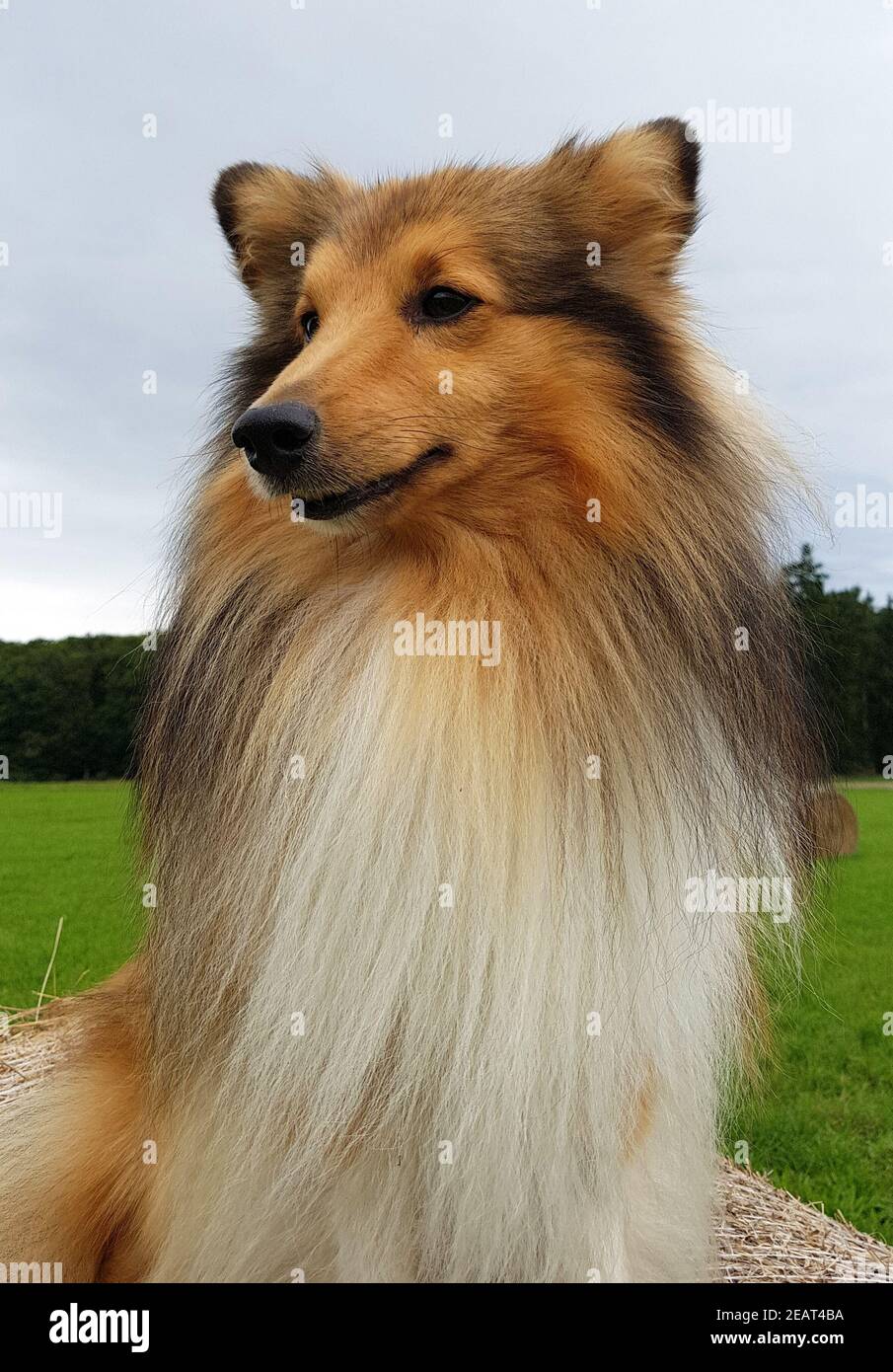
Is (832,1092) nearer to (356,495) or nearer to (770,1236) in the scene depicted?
(770,1236)

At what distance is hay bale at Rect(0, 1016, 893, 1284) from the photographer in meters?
3.05

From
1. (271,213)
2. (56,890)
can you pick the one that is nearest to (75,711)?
(56,890)

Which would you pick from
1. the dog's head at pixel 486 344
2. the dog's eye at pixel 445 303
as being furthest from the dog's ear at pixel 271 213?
the dog's eye at pixel 445 303

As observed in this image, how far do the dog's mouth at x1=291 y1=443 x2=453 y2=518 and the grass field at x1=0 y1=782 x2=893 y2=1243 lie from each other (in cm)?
109

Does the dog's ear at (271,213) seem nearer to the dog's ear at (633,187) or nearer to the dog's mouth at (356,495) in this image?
the dog's ear at (633,187)

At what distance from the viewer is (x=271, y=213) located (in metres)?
2.67

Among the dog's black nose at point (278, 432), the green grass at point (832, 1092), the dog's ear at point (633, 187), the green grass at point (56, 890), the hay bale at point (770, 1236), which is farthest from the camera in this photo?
the green grass at point (56, 890)

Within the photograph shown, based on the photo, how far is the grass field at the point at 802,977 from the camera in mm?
3615

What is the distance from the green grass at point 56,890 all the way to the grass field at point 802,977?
0.01 meters

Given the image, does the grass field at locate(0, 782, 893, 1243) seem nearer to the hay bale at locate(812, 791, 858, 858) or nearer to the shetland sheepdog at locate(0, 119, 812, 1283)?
the hay bale at locate(812, 791, 858, 858)

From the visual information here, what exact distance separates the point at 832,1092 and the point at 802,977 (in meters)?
2.26

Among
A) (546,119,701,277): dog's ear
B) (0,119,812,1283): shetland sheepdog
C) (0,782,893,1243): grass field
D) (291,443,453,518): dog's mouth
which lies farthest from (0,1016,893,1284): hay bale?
(546,119,701,277): dog's ear

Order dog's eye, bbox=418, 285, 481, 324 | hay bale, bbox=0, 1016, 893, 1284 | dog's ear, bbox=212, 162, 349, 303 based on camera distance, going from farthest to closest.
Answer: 1. hay bale, bbox=0, 1016, 893, 1284
2. dog's ear, bbox=212, 162, 349, 303
3. dog's eye, bbox=418, 285, 481, 324
